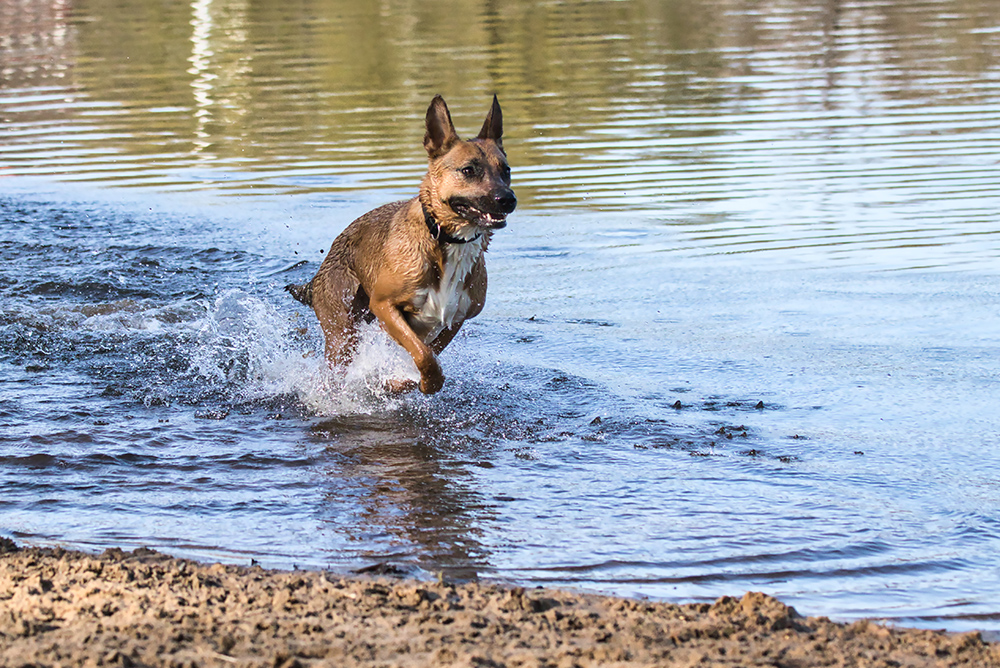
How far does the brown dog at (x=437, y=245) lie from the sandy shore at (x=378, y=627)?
2.90 meters

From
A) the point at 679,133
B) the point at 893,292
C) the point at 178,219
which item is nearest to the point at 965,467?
the point at 893,292

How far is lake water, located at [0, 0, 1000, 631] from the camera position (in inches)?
224

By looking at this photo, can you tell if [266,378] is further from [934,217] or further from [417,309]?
[934,217]

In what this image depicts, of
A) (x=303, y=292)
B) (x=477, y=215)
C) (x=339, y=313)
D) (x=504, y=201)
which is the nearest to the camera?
(x=504, y=201)

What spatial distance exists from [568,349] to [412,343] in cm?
206

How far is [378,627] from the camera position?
4207 mm

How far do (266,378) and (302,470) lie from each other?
6.71 ft

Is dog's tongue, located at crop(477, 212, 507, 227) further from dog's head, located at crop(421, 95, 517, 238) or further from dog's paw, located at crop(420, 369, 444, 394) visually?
dog's paw, located at crop(420, 369, 444, 394)

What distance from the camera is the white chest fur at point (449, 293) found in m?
7.60

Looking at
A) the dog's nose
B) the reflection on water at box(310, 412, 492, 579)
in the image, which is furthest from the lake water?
the dog's nose

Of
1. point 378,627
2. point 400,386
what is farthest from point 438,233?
point 378,627

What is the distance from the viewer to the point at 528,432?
7.47 meters

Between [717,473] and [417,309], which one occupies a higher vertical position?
[417,309]

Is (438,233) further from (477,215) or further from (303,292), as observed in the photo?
(303,292)
